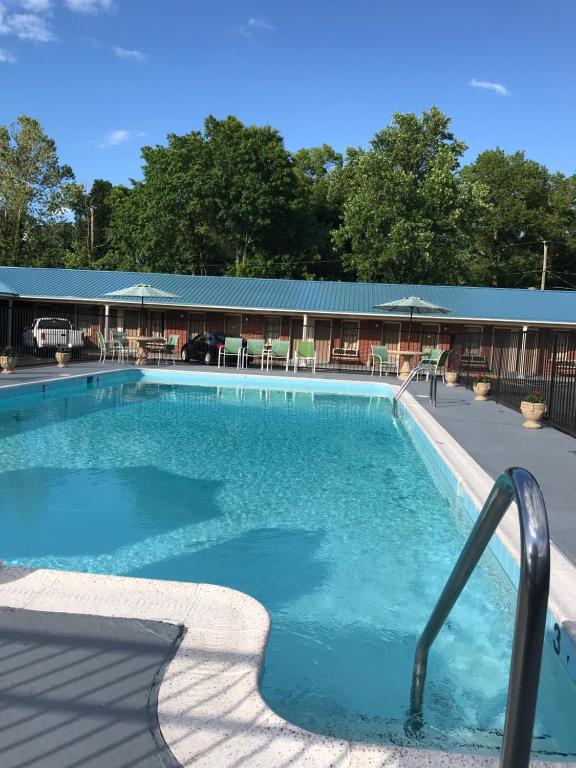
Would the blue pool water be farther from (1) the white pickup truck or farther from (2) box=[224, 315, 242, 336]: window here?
(2) box=[224, 315, 242, 336]: window

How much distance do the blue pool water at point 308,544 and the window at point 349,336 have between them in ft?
48.6

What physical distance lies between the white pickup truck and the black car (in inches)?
165

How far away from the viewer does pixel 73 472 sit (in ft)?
25.1

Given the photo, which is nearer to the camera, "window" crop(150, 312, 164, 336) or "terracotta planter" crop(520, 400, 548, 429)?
"terracotta planter" crop(520, 400, 548, 429)

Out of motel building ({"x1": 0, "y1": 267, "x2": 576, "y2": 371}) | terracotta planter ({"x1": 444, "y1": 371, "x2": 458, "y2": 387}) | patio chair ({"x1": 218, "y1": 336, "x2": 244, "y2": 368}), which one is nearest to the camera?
terracotta planter ({"x1": 444, "y1": 371, "x2": 458, "y2": 387})

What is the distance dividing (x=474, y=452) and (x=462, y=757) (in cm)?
610

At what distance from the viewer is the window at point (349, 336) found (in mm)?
25688

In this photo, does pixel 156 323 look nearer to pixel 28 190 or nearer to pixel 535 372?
pixel 535 372

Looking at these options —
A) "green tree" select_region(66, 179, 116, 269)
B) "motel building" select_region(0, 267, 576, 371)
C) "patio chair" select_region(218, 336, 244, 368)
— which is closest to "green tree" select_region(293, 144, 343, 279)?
"motel building" select_region(0, 267, 576, 371)

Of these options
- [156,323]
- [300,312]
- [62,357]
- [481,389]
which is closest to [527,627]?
[481,389]

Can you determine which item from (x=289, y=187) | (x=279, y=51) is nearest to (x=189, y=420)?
(x=279, y=51)

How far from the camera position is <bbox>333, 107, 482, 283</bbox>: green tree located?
101ft

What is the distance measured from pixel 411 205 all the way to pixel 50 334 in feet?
63.8

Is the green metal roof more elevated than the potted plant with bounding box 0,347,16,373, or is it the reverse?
the green metal roof
